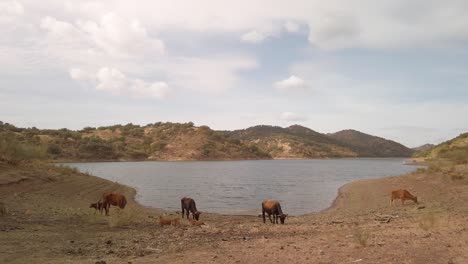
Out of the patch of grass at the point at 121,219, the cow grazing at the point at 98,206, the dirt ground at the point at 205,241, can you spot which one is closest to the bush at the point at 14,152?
the dirt ground at the point at 205,241

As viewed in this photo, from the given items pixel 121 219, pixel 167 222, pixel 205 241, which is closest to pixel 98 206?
pixel 121 219

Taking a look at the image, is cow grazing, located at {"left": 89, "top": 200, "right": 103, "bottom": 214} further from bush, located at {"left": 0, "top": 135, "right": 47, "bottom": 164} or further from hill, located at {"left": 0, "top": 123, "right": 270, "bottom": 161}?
hill, located at {"left": 0, "top": 123, "right": 270, "bottom": 161}

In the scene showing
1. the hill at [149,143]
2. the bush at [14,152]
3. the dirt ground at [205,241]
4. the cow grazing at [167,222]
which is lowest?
the cow grazing at [167,222]

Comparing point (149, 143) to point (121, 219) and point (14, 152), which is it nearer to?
point (14, 152)

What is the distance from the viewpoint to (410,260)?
29.6 ft

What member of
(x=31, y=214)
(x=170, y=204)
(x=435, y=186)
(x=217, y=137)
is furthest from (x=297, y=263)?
(x=217, y=137)

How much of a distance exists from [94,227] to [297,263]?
871cm

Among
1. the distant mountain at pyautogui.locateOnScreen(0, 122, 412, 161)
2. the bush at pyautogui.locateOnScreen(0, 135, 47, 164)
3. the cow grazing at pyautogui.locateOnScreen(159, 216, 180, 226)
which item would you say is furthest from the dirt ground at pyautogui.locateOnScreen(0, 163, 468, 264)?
the distant mountain at pyautogui.locateOnScreen(0, 122, 412, 161)

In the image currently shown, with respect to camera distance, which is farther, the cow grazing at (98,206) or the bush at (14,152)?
the bush at (14,152)

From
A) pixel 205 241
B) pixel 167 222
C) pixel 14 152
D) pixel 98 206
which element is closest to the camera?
pixel 205 241

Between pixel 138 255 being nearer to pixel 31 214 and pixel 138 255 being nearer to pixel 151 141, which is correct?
pixel 31 214

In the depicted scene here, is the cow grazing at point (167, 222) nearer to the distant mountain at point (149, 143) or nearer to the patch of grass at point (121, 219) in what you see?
the patch of grass at point (121, 219)

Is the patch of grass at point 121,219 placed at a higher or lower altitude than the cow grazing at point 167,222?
higher

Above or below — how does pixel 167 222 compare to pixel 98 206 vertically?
below
